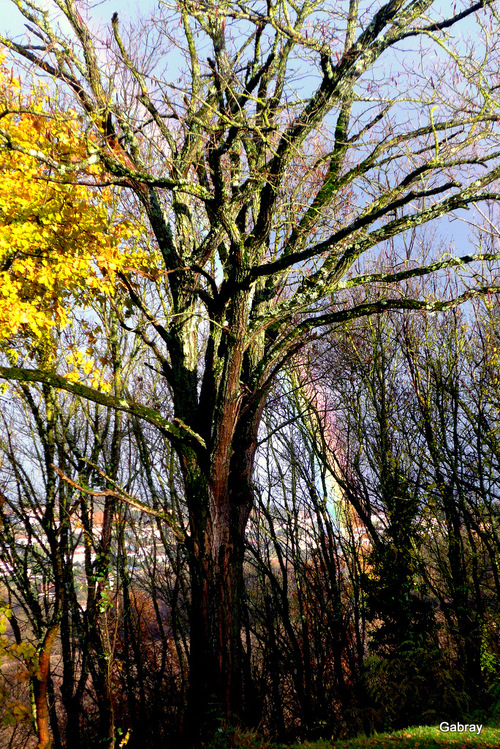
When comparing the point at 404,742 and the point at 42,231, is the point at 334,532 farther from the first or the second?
the point at 42,231

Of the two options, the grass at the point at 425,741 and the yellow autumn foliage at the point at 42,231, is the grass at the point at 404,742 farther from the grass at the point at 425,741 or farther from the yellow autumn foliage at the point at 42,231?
the yellow autumn foliage at the point at 42,231

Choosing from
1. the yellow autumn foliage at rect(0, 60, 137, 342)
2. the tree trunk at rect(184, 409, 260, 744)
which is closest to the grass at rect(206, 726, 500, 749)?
the tree trunk at rect(184, 409, 260, 744)

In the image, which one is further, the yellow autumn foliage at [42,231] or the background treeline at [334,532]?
the background treeline at [334,532]

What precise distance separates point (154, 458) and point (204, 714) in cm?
746

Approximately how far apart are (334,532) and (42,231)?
943 cm

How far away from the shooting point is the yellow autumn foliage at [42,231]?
250 inches

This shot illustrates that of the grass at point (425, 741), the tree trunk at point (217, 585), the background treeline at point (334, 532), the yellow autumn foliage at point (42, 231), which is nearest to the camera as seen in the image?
the grass at point (425, 741)

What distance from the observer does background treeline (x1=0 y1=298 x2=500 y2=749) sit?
8625 millimetres

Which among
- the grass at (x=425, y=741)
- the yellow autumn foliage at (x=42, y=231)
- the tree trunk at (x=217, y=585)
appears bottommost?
the grass at (x=425, y=741)

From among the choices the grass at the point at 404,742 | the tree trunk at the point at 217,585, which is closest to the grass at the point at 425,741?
the grass at the point at 404,742

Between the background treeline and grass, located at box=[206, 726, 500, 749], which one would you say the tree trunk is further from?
the background treeline

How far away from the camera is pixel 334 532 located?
39.2 ft

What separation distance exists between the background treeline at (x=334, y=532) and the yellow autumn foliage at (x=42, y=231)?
7.26ft

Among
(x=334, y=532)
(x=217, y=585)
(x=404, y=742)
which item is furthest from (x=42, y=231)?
(x=334, y=532)
